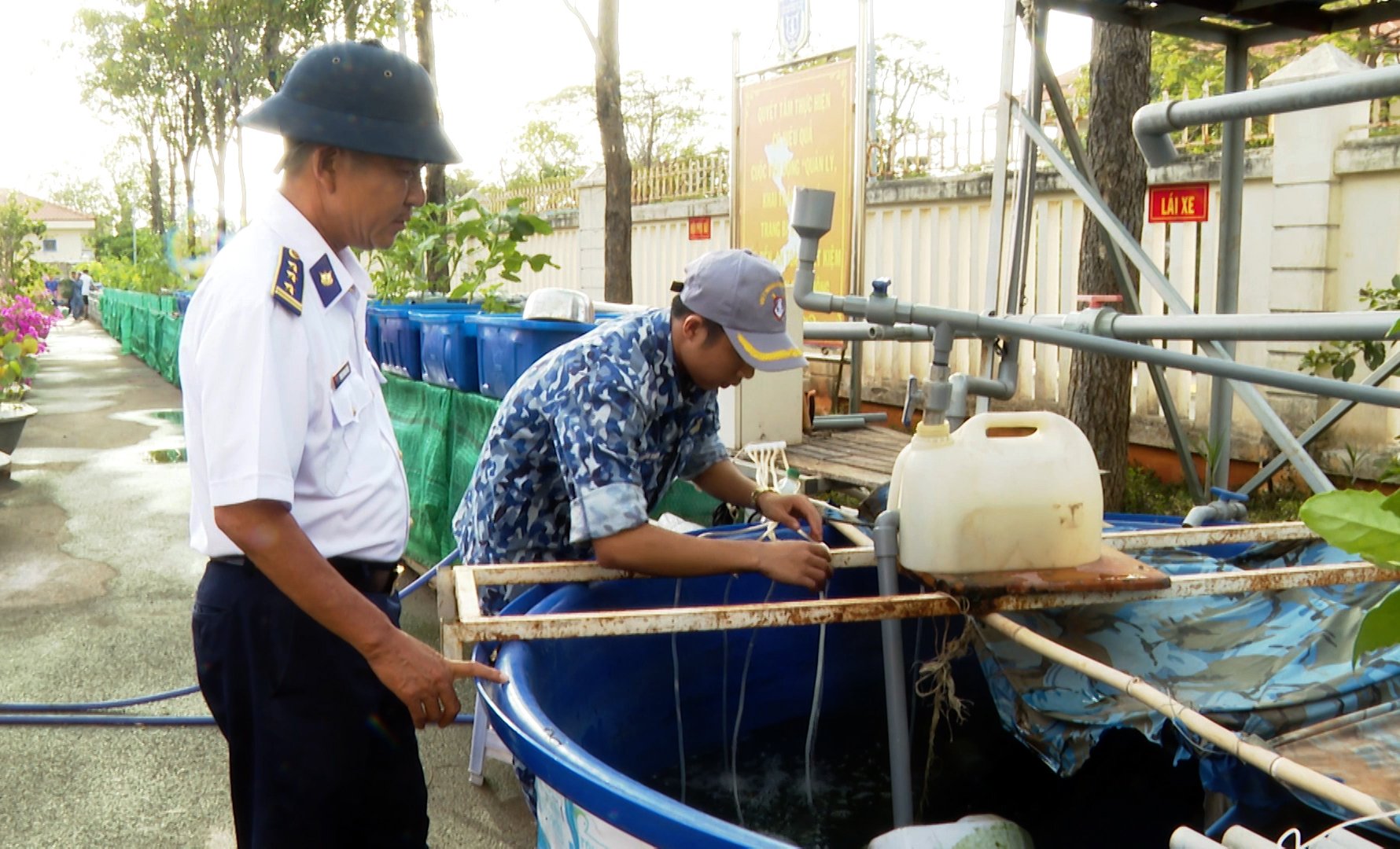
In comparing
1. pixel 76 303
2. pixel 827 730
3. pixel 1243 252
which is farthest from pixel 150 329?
pixel 76 303

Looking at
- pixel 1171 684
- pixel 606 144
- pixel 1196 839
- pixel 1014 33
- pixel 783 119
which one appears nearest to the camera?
pixel 1196 839

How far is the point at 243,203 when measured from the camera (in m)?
24.5

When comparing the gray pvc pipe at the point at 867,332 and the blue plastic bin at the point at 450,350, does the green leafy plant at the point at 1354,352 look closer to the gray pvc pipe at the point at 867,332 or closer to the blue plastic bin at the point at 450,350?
the gray pvc pipe at the point at 867,332

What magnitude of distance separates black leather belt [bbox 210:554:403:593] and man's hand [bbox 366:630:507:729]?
0.59 ft

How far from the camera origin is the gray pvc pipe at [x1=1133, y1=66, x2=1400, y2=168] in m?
1.99

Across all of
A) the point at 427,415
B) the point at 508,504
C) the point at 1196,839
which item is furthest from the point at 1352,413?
the point at 1196,839

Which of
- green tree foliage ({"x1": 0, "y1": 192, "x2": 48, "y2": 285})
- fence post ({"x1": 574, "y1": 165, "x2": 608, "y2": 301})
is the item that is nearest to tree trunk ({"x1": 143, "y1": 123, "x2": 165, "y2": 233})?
green tree foliage ({"x1": 0, "y1": 192, "x2": 48, "y2": 285})

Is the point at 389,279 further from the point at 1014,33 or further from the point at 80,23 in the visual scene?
the point at 80,23

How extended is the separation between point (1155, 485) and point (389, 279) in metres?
5.32

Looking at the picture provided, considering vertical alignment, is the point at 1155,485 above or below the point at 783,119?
below

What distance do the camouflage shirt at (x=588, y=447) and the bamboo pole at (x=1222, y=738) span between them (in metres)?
0.80

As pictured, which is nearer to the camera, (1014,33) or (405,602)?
(1014,33)

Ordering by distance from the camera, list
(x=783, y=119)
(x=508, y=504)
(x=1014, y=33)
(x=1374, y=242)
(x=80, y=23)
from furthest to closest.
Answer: (x=80, y=23)
(x=783, y=119)
(x=1374, y=242)
(x=1014, y=33)
(x=508, y=504)

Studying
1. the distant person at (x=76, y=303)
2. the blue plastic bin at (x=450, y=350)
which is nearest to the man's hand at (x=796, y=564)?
the blue plastic bin at (x=450, y=350)
